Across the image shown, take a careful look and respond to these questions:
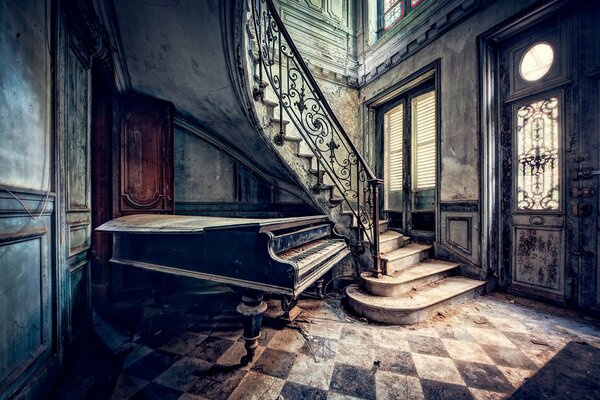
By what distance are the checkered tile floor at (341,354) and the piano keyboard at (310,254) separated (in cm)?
84

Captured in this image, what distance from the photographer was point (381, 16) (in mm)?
5391

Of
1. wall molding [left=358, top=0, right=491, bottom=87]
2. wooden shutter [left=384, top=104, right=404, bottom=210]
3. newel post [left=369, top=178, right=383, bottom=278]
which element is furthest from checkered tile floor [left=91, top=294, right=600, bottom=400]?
wall molding [left=358, top=0, right=491, bottom=87]

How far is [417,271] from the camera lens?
10.5 ft

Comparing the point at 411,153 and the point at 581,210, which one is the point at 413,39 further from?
the point at 581,210

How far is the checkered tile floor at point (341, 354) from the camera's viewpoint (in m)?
1.63

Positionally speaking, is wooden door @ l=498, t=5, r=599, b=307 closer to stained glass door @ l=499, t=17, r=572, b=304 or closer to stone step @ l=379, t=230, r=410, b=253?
stained glass door @ l=499, t=17, r=572, b=304

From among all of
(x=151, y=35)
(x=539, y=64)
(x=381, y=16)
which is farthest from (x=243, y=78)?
(x=381, y=16)

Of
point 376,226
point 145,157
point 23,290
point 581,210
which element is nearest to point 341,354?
point 376,226

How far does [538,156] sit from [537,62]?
125 centimetres

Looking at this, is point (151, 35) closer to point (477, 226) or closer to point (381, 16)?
point (477, 226)

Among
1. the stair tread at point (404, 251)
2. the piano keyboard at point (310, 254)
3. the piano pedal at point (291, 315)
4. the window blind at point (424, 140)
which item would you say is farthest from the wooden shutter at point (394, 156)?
the piano pedal at point (291, 315)

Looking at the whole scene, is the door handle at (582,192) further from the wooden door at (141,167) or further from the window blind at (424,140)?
the wooden door at (141,167)

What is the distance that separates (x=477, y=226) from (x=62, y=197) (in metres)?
4.70

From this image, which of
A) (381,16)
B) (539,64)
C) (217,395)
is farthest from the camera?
(381,16)
